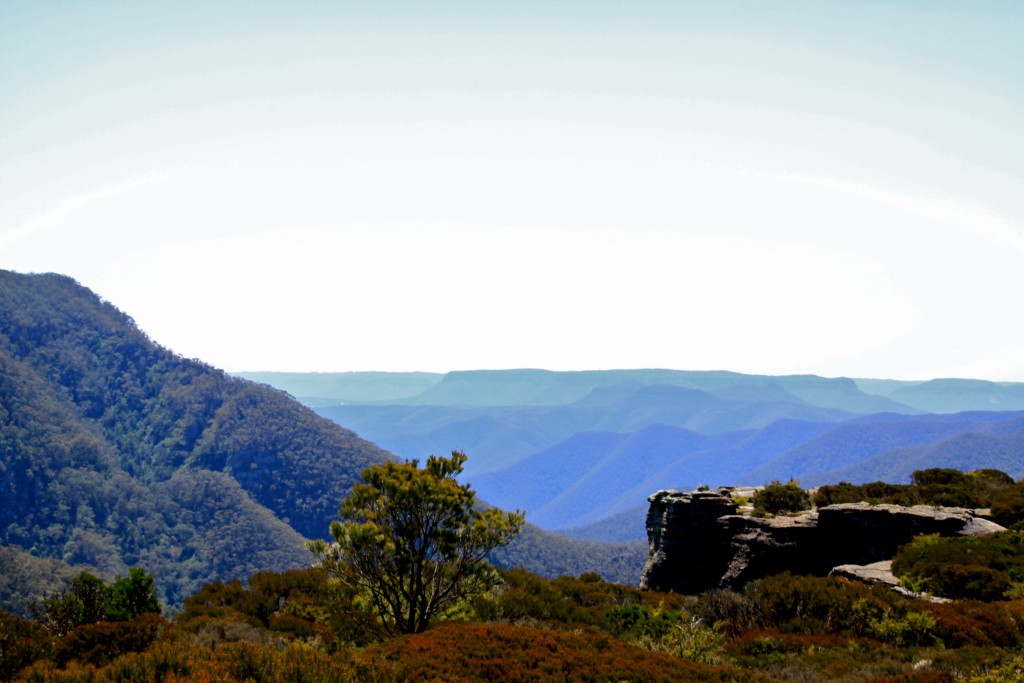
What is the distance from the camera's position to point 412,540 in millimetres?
14398

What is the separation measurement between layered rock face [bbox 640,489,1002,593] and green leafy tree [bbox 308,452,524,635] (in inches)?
463

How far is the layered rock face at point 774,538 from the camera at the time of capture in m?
21.9

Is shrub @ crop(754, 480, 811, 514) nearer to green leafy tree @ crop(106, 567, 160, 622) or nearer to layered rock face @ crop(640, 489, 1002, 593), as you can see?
layered rock face @ crop(640, 489, 1002, 593)

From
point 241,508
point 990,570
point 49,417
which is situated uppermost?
point 990,570

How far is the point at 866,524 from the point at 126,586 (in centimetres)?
2233

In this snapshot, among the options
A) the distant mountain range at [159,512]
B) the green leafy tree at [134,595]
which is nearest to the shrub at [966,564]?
the green leafy tree at [134,595]

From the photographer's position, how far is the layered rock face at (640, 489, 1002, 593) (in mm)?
21875

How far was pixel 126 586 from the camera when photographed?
741 inches

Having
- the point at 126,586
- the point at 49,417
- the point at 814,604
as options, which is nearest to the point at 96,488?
the point at 49,417

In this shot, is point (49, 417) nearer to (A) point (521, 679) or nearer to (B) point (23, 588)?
(B) point (23, 588)

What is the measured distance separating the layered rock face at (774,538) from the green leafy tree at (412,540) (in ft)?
38.6

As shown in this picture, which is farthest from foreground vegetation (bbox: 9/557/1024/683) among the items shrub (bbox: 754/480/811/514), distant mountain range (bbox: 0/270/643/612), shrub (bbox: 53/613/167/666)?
distant mountain range (bbox: 0/270/643/612)

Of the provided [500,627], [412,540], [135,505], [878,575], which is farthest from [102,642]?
[135,505]

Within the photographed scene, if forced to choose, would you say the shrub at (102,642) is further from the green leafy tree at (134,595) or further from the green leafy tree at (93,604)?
the green leafy tree at (134,595)
